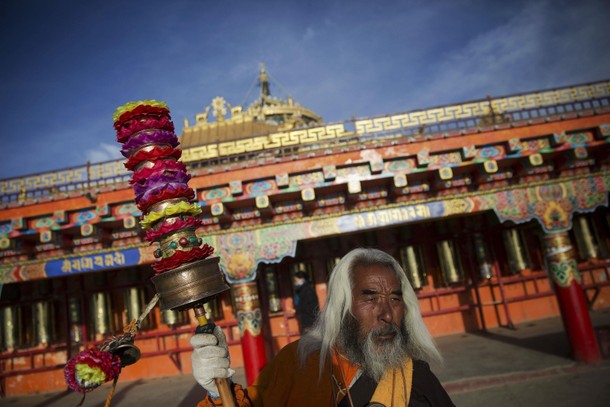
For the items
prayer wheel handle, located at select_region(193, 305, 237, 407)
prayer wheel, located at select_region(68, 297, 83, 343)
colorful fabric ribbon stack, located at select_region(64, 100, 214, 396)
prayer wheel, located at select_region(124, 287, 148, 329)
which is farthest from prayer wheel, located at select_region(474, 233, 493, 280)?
prayer wheel, located at select_region(68, 297, 83, 343)

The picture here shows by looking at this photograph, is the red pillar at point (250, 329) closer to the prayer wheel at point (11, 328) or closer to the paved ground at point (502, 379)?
the paved ground at point (502, 379)

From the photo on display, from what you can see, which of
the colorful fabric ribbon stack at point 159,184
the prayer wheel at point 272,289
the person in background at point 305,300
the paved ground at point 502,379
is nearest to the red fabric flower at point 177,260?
the colorful fabric ribbon stack at point 159,184

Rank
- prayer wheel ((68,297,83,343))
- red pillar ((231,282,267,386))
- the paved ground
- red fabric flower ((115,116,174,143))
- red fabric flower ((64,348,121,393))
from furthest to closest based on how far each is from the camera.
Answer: prayer wheel ((68,297,83,343))
red pillar ((231,282,267,386))
the paved ground
red fabric flower ((115,116,174,143))
red fabric flower ((64,348,121,393))

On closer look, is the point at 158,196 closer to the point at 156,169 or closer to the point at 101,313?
the point at 156,169

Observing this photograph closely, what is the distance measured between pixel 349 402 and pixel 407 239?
762 centimetres

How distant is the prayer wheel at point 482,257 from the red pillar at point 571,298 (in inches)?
97.9

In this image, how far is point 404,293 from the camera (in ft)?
7.99

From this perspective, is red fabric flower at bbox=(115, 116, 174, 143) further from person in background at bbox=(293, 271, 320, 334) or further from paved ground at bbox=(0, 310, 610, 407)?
person in background at bbox=(293, 271, 320, 334)

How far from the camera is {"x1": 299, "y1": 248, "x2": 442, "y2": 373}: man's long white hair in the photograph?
227 centimetres

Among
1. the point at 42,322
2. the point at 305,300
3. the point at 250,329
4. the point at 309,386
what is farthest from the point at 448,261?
the point at 42,322

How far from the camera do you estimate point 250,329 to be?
6.37 m

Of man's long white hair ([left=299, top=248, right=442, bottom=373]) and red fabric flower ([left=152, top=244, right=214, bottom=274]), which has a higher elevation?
red fabric flower ([left=152, top=244, right=214, bottom=274])

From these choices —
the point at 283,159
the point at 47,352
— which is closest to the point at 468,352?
the point at 283,159

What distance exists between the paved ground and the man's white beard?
3955mm
